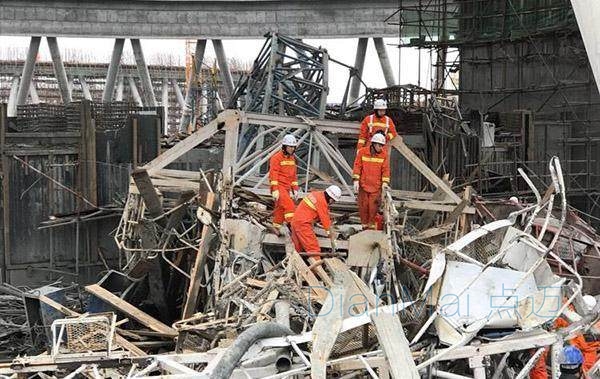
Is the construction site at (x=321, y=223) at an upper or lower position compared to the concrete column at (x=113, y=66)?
lower

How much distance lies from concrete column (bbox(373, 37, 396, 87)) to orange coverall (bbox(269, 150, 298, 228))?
2411cm

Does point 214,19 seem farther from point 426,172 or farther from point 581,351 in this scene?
point 581,351

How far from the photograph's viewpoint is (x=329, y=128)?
15.8 m

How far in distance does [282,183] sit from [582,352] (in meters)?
5.15

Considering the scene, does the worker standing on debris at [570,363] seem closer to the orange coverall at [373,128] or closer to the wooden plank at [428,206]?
the wooden plank at [428,206]

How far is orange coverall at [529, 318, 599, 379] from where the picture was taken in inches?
346

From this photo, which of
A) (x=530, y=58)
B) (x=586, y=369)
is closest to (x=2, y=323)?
(x=586, y=369)

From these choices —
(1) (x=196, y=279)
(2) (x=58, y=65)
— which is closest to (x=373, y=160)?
(1) (x=196, y=279)

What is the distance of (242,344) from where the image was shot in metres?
7.23

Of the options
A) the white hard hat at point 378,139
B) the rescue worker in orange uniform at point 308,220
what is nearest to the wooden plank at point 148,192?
the rescue worker in orange uniform at point 308,220

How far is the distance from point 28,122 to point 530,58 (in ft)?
46.8

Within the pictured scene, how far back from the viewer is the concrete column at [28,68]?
111 feet

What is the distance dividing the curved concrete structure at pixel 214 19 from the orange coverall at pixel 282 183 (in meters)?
21.4

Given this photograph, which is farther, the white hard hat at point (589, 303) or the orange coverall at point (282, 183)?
the orange coverall at point (282, 183)
